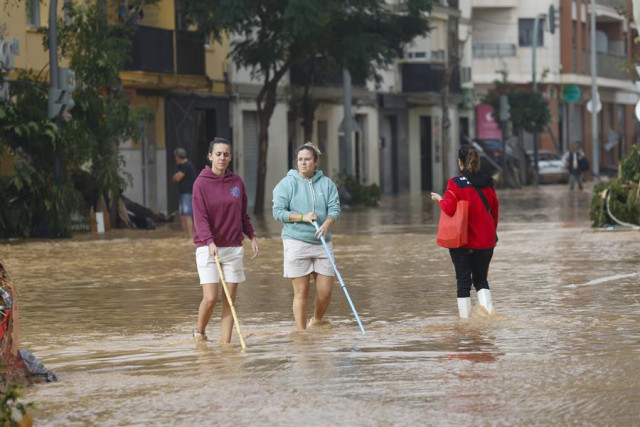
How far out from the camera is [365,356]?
11.5 m

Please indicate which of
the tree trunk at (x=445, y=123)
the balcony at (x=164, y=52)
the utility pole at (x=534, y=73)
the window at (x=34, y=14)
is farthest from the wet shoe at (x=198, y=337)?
the utility pole at (x=534, y=73)

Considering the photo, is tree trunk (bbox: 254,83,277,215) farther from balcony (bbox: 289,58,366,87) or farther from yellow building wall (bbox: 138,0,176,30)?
yellow building wall (bbox: 138,0,176,30)

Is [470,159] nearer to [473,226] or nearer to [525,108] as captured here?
[473,226]

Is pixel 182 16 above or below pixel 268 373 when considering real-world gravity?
above

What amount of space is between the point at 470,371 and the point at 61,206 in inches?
769

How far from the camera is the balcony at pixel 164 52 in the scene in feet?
131

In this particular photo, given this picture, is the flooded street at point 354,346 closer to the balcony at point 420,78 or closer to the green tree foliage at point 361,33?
the green tree foliage at point 361,33

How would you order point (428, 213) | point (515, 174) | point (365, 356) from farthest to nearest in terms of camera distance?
1. point (515, 174)
2. point (428, 213)
3. point (365, 356)

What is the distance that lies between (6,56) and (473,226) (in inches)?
660

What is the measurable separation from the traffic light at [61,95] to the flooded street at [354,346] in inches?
254

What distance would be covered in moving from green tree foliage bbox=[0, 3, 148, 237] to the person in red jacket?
1590cm

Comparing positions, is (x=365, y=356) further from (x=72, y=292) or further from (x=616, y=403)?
(x=72, y=292)

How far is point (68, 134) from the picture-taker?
30.1 meters

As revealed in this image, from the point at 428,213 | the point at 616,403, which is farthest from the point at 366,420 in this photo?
the point at 428,213
